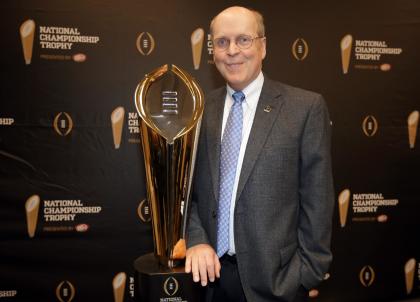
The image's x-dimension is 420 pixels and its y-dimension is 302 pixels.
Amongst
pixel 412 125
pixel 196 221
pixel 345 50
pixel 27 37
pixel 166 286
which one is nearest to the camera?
pixel 166 286

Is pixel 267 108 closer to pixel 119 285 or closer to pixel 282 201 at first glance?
pixel 282 201

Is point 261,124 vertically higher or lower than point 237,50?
lower

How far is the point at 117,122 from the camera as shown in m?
2.04

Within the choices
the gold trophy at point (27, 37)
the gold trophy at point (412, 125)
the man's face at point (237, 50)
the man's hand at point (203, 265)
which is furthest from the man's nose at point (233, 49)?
the gold trophy at point (412, 125)

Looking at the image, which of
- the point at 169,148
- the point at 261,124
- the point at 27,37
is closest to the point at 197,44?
the point at 27,37

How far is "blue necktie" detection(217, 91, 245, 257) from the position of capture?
3.73ft

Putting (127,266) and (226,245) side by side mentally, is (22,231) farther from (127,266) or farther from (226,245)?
(226,245)

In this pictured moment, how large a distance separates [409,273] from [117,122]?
2093 mm

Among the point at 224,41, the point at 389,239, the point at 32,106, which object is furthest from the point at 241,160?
the point at 389,239

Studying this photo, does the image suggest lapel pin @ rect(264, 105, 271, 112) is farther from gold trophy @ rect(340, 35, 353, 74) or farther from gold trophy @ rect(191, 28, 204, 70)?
gold trophy @ rect(340, 35, 353, 74)

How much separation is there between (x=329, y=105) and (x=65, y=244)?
5.58 feet

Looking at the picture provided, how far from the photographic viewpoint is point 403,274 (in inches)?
96.0

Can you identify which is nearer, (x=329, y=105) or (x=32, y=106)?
(x=32, y=106)

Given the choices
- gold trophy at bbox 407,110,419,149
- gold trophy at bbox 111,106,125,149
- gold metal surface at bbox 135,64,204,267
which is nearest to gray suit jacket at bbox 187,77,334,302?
gold metal surface at bbox 135,64,204,267
